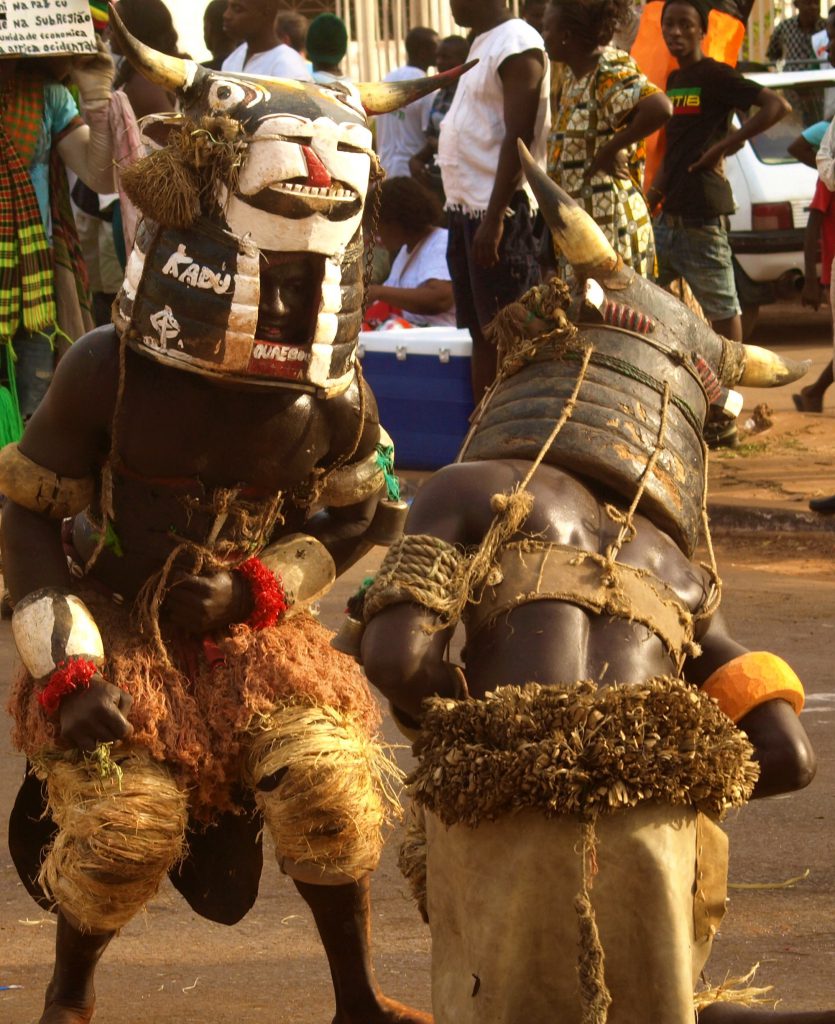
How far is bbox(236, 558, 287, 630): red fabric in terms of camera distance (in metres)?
3.69

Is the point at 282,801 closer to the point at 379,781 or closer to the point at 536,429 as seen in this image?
the point at 379,781

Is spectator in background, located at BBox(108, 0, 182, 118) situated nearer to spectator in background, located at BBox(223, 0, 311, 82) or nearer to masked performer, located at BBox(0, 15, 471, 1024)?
spectator in background, located at BBox(223, 0, 311, 82)

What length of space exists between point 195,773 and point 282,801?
0.24 m

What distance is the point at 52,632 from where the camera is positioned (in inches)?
134

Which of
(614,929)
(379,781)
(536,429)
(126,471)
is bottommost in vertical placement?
(379,781)

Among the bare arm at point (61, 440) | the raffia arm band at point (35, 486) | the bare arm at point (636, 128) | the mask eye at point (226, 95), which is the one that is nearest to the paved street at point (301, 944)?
the bare arm at point (61, 440)

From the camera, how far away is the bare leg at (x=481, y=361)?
27.7 feet

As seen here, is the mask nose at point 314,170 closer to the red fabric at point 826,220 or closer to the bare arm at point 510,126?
the bare arm at point 510,126

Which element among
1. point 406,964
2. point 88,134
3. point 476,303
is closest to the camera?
point 406,964

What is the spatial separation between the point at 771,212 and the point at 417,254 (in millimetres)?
5021

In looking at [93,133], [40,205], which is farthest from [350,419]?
[93,133]

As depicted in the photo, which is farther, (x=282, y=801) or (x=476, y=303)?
(x=476, y=303)

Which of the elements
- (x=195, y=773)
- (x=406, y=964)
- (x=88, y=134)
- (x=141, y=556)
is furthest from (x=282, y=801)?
(x=88, y=134)

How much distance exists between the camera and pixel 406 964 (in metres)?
4.15
